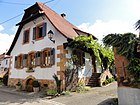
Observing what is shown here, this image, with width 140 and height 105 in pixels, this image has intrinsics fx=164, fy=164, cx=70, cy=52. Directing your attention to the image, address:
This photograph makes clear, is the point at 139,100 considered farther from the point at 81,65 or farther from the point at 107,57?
the point at 107,57

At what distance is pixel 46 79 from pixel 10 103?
433cm

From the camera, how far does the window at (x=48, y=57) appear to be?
1331 centimetres

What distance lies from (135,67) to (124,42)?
1248 millimetres

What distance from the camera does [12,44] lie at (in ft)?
61.7

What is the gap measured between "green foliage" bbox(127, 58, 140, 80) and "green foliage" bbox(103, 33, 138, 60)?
245 mm

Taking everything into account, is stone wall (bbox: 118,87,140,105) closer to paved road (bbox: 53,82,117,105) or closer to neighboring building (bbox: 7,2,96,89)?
paved road (bbox: 53,82,117,105)

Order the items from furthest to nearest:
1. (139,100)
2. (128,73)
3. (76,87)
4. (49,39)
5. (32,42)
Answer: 1. (32,42)
2. (49,39)
3. (76,87)
4. (128,73)
5. (139,100)

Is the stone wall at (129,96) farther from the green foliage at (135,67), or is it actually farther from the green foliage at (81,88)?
the green foliage at (81,88)

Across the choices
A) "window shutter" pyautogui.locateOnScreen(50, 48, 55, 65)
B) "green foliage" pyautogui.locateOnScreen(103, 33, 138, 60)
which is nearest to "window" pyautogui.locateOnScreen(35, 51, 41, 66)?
"window shutter" pyautogui.locateOnScreen(50, 48, 55, 65)

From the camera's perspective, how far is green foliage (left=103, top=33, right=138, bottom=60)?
723 centimetres

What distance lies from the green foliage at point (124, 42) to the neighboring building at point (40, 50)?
17.1ft

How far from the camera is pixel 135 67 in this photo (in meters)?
7.04

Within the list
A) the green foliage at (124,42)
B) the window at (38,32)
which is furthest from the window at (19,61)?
the green foliage at (124,42)

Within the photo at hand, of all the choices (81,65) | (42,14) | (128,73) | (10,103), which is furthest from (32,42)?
(128,73)
